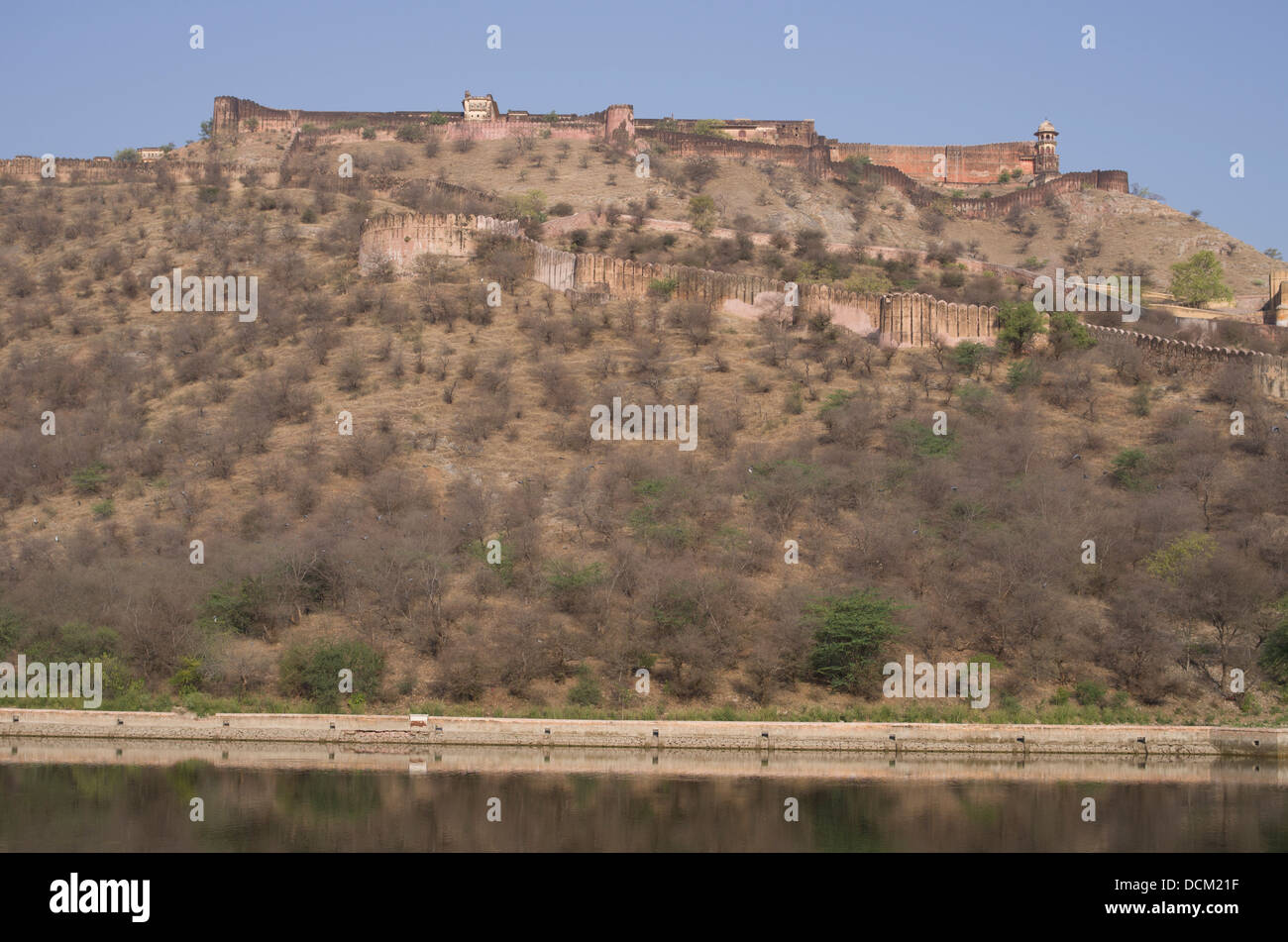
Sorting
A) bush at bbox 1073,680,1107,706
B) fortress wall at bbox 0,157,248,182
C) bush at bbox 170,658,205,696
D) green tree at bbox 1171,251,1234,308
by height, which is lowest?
bush at bbox 1073,680,1107,706

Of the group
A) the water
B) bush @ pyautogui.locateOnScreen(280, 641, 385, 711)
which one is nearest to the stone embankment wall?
the water

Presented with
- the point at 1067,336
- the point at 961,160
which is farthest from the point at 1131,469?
the point at 961,160

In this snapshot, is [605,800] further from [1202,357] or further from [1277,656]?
[1202,357]

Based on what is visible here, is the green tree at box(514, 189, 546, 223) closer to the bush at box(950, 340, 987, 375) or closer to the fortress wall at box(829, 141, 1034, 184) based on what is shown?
the bush at box(950, 340, 987, 375)

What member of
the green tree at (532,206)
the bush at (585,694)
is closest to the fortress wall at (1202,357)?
the green tree at (532,206)

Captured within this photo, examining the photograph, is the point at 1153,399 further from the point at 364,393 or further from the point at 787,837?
the point at 787,837

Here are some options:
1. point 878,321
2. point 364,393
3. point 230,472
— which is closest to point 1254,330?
point 878,321
